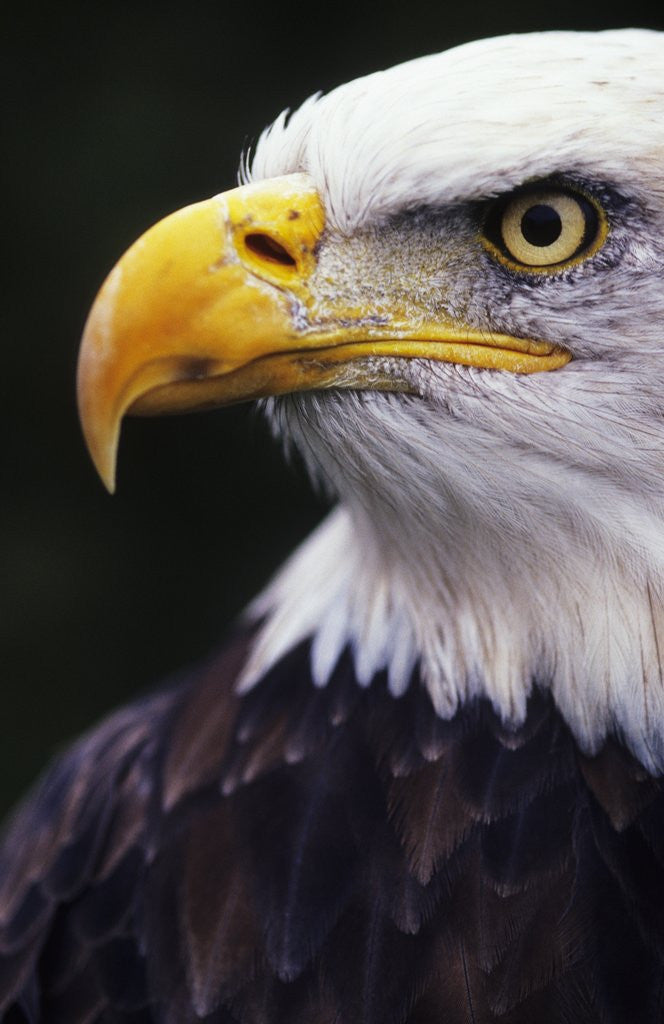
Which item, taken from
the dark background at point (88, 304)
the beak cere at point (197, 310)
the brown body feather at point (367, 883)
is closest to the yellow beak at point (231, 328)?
the beak cere at point (197, 310)

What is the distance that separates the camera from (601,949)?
52.4 inches

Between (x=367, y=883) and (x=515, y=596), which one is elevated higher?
(x=515, y=596)

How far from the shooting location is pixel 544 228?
1.25 metres

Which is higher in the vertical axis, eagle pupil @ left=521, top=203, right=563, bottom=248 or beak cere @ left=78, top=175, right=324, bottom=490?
beak cere @ left=78, top=175, right=324, bottom=490

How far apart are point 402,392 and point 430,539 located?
0.61ft

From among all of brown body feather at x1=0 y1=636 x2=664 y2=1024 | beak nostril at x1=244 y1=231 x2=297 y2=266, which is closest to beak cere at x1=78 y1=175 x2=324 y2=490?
beak nostril at x1=244 y1=231 x2=297 y2=266

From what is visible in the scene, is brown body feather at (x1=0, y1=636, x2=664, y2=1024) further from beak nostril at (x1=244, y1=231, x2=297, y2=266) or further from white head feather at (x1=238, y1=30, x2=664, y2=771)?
beak nostril at (x1=244, y1=231, x2=297, y2=266)

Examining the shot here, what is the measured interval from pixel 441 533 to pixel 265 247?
37 centimetres

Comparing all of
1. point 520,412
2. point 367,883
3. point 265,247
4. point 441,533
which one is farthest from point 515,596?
point 265,247

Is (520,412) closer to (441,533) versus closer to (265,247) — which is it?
(441,533)

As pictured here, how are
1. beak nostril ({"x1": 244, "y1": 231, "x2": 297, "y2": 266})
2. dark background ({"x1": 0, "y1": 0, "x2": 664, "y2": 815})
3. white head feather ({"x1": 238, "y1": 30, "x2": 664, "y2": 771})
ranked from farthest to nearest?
dark background ({"x1": 0, "y1": 0, "x2": 664, "y2": 815}) → beak nostril ({"x1": 244, "y1": 231, "x2": 297, "y2": 266}) → white head feather ({"x1": 238, "y1": 30, "x2": 664, "y2": 771})

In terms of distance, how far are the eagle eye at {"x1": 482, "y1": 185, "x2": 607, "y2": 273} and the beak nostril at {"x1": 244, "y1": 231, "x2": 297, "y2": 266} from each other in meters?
0.21

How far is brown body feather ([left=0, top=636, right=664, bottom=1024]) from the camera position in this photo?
135cm

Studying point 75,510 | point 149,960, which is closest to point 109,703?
point 75,510
